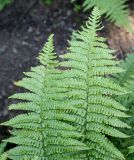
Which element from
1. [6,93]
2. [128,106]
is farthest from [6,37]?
[128,106]

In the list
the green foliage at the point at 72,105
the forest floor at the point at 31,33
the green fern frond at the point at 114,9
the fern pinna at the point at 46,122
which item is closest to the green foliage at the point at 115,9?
the green fern frond at the point at 114,9

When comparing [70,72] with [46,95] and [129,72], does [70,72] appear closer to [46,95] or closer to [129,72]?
[46,95]

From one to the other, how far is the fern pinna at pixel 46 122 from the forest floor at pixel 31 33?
5.23 ft

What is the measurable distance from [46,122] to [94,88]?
338mm

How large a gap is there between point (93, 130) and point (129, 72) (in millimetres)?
804

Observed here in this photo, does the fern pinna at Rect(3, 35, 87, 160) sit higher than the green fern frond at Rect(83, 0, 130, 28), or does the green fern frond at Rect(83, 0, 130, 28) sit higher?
the green fern frond at Rect(83, 0, 130, 28)

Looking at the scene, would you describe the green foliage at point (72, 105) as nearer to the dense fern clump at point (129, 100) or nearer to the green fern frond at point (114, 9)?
the dense fern clump at point (129, 100)

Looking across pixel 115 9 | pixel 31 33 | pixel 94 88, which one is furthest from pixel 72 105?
pixel 31 33

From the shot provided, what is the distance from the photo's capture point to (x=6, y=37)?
4.57 meters

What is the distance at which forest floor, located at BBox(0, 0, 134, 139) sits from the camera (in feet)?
14.0

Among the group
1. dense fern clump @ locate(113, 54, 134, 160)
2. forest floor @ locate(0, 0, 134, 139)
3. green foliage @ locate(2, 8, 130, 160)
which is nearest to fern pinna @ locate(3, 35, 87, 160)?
green foliage @ locate(2, 8, 130, 160)

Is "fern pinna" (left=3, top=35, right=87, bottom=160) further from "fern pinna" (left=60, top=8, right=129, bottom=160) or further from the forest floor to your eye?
the forest floor

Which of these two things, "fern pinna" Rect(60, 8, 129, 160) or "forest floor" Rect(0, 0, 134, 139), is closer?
"fern pinna" Rect(60, 8, 129, 160)

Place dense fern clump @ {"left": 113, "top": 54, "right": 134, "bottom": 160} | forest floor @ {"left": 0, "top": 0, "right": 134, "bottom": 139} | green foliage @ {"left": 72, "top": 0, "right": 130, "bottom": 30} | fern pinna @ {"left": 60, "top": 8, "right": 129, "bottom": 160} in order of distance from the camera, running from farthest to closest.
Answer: forest floor @ {"left": 0, "top": 0, "right": 134, "bottom": 139} < green foliage @ {"left": 72, "top": 0, "right": 130, "bottom": 30} < dense fern clump @ {"left": 113, "top": 54, "right": 134, "bottom": 160} < fern pinna @ {"left": 60, "top": 8, "right": 129, "bottom": 160}
